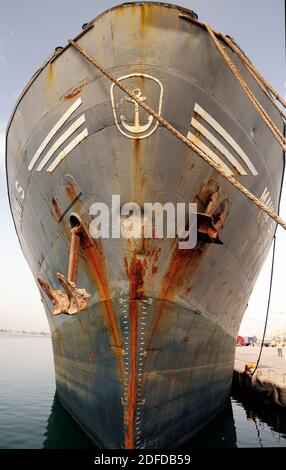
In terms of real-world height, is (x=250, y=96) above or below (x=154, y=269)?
above

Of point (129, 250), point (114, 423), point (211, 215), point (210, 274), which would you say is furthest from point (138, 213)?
point (114, 423)

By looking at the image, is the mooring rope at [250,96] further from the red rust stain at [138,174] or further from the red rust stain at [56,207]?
the red rust stain at [56,207]

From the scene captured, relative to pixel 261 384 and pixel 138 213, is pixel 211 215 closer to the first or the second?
pixel 138 213

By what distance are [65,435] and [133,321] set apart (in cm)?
372

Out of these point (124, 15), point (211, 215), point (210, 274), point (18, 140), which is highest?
Result: point (124, 15)

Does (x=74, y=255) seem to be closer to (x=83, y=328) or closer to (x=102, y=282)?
(x=102, y=282)

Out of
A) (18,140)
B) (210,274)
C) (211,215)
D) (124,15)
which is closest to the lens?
(124,15)

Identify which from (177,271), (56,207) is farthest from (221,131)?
(56,207)

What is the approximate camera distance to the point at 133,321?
4.64 m

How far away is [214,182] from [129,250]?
1.77 metres

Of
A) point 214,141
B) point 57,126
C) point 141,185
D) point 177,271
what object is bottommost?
point 177,271

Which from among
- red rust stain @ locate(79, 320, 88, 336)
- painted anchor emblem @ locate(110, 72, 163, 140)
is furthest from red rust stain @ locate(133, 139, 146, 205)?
red rust stain @ locate(79, 320, 88, 336)

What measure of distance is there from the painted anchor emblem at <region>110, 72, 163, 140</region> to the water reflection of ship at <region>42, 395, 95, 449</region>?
518 cm
